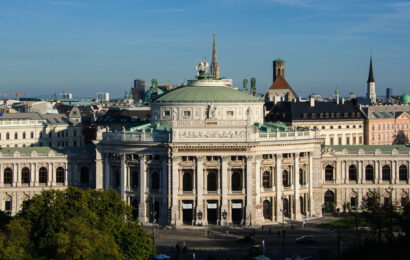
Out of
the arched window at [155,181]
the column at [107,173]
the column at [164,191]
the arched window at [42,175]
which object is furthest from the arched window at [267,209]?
the arched window at [42,175]

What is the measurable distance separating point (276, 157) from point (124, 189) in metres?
24.8

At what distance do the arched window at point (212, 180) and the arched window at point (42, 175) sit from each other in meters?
31.0

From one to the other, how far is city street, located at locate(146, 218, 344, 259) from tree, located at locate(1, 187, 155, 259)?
13.0m

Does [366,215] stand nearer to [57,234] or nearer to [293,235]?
[293,235]

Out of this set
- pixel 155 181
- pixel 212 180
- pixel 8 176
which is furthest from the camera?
pixel 8 176

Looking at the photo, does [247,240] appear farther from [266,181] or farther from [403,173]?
[403,173]

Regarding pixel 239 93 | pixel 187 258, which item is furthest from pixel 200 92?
pixel 187 258

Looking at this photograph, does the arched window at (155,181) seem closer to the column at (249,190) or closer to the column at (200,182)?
the column at (200,182)

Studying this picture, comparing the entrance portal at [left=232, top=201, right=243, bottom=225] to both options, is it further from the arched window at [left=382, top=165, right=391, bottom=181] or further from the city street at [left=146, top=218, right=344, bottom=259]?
the arched window at [left=382, top=165, right=391, bottom=181]

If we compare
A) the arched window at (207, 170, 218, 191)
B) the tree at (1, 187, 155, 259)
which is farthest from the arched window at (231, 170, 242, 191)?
the tree at (1, 187, 155, 259)

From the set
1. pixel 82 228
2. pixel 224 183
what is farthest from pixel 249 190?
pixel 82 228

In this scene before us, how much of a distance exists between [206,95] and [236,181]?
1871 centimetres

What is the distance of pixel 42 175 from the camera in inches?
5487

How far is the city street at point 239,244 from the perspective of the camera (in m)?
105
